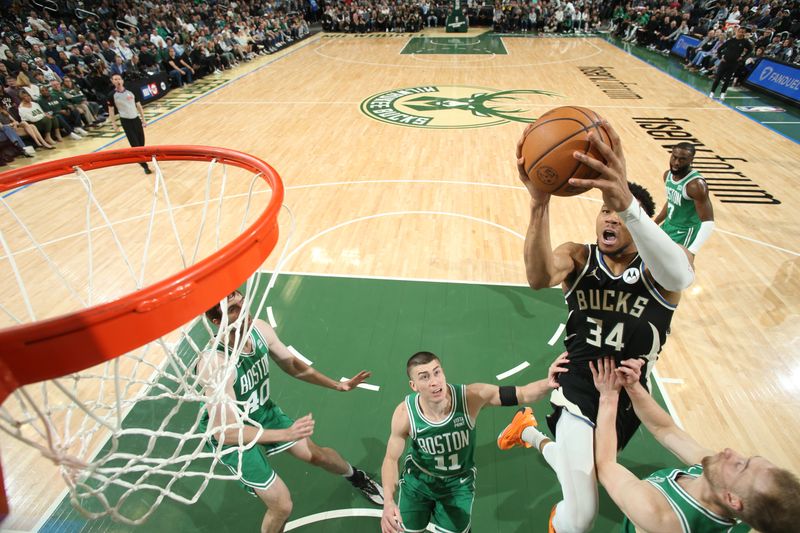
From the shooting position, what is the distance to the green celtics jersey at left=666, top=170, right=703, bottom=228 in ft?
13.9

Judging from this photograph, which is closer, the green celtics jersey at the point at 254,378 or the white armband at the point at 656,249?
the white armband at the point at 656,249

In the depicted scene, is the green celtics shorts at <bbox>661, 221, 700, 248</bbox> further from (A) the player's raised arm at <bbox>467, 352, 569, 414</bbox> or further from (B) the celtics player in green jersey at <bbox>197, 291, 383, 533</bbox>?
(B) the celtics player in green jersey at <bbox>197, 291, 383, 533</bbox>

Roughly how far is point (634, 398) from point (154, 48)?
16468mm

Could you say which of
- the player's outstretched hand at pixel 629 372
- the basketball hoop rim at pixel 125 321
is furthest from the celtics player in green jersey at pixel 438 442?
the basketball hoop rim at pixel 125 321

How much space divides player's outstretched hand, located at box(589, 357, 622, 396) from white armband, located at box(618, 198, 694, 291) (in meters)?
0.56

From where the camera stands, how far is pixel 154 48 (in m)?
14.1

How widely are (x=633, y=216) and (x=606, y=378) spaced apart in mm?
965

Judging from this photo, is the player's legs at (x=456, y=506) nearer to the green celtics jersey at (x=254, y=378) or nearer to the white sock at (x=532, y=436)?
the white sock at (x=532, y=436)

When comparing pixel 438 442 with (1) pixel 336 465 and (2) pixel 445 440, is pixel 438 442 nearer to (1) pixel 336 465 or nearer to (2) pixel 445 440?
(2) pixel 445 440

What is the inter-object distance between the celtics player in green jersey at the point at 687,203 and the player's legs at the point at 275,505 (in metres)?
3.79

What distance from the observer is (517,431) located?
322 centimetres

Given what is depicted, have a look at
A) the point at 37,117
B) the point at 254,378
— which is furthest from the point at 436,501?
the point at 37,117

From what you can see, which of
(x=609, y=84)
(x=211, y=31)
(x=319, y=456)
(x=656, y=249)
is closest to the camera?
(x=656, y=249)

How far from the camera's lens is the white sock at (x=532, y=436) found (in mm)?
3075
